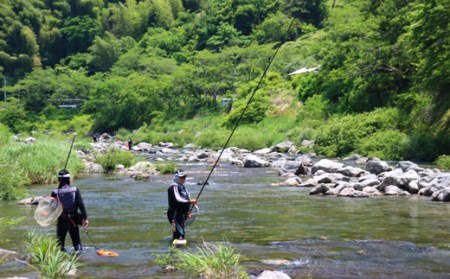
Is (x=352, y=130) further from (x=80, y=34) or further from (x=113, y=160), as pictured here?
(x=80, y=34)

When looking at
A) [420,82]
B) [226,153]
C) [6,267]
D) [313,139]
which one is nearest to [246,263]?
[6,267]

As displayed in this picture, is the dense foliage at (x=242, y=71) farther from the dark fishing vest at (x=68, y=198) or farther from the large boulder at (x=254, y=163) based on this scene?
the large boulder at (x=254, y=163)

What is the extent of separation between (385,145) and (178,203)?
20992mm

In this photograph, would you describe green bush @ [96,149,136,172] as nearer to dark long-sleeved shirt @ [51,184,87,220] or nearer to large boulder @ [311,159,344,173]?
large boulder @ [311,159,344,173]

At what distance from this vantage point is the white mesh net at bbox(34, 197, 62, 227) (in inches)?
384

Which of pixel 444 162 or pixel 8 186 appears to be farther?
pixel 444 162

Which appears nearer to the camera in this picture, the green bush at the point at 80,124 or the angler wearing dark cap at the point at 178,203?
the angler wearing dark cap at the point at 178,203

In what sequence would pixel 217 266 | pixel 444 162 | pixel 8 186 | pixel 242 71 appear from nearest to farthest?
pixel 217 266, pixel 8 186, pixel 444 162, pixel 242 71

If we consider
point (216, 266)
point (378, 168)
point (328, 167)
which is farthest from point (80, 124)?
point (216, 266)

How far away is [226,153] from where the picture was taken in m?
37.0

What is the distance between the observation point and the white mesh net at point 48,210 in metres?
9.77

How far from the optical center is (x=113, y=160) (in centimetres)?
2819

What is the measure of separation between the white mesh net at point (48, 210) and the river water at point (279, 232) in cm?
89

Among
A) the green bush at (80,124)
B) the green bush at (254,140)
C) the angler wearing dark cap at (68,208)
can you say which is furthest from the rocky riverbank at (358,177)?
the green bush at (80,124)
